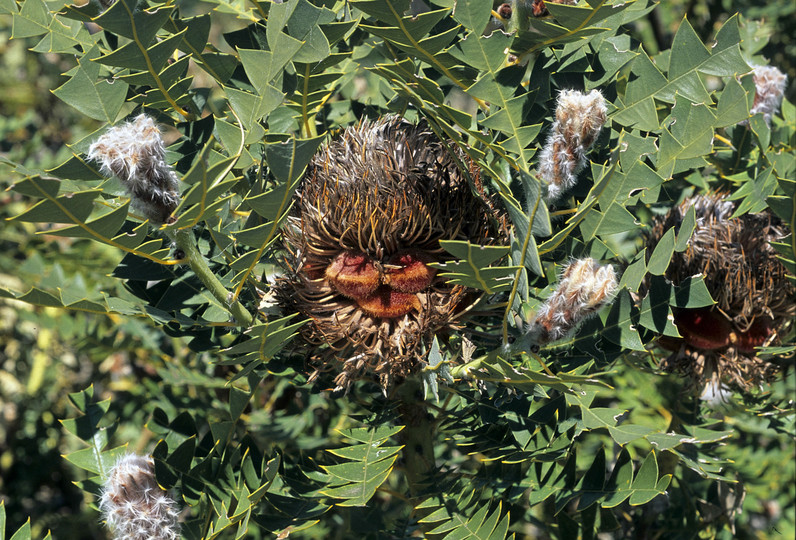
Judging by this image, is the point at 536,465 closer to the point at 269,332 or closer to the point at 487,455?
the point at 487,455

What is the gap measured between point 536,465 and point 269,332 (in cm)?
50

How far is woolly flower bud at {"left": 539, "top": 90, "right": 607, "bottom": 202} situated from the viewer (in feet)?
2.86

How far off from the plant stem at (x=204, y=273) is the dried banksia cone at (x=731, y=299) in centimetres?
73

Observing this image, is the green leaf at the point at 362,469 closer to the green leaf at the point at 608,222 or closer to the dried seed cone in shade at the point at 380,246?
the dried seed cone in shade at the point at 380,246

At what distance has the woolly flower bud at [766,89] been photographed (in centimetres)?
137

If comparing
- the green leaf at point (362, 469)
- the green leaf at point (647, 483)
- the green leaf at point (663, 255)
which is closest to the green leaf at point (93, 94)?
the green leaf at point (362, 469)

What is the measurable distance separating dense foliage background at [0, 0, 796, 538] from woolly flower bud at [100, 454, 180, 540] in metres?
0.03

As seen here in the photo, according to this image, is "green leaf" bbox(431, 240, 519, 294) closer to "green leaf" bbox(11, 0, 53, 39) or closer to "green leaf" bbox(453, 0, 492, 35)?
"green leaf" bbox(453, 0, 492, 35)

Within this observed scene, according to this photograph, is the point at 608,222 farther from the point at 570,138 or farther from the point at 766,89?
the point at 766,89

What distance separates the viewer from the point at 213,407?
5.53ft

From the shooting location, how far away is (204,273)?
0.93 meters

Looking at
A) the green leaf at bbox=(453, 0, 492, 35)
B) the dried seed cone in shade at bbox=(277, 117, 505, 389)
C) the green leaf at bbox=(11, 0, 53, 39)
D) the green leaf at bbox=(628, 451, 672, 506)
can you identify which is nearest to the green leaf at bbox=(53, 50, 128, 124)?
the green leaf at bbox=(11, 0, 53, 39)

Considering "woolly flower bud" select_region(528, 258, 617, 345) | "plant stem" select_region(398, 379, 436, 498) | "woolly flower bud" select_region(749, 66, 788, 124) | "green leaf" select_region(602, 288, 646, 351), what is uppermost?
"woolly flower bud" select_region(528, 258, 617, 345)

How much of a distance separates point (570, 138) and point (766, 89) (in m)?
0.72
